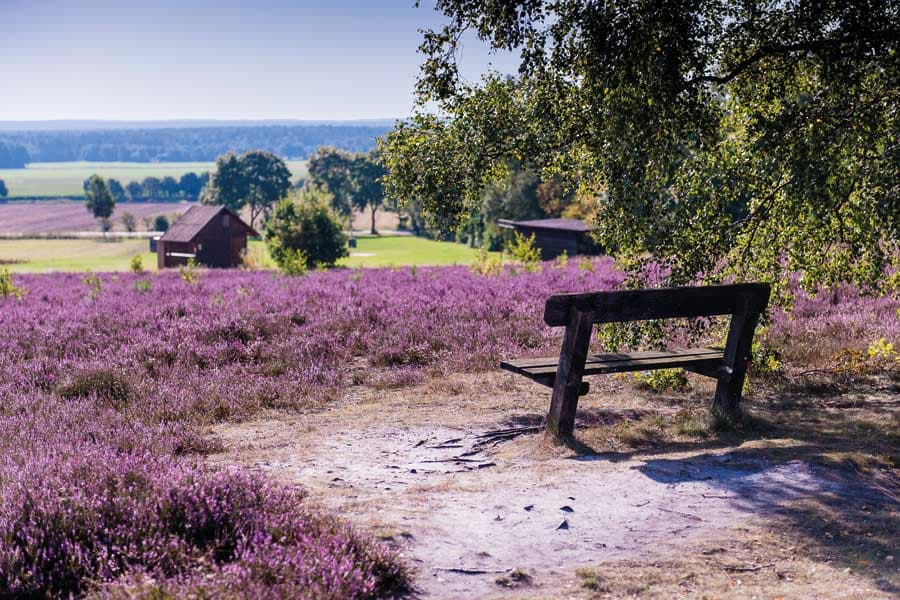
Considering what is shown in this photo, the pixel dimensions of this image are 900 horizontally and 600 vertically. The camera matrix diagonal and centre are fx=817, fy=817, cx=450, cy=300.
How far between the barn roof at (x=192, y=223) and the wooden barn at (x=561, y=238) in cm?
3529

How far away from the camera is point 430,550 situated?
4809 millimetres

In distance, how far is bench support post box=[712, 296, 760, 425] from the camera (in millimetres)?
8008

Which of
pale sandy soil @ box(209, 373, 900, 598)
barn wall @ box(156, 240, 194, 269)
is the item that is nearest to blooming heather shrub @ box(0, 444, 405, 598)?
pale sandy soil @ box(209, 373, 900, 598)

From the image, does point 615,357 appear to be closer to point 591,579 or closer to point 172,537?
point 591,579

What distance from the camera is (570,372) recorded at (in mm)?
7406

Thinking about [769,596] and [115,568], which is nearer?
[115,568]

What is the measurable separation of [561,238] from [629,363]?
51.0 meters

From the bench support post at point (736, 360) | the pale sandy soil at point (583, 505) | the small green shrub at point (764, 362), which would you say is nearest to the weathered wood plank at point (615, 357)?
the bench support post at point (736, 360)

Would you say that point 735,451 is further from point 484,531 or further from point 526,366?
point 484,531

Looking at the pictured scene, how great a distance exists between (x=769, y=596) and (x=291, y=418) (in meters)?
5.53

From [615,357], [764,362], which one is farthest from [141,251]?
[615,357]

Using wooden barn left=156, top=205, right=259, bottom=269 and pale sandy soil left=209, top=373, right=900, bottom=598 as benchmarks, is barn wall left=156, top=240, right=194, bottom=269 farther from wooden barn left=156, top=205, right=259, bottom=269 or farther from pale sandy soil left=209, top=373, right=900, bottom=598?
pale sandy soil left=209, top=373, right=900, bottom=598

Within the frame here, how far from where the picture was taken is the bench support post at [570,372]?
7.23 meters

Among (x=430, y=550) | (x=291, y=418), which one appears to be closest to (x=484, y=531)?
(x=430, y=550)
